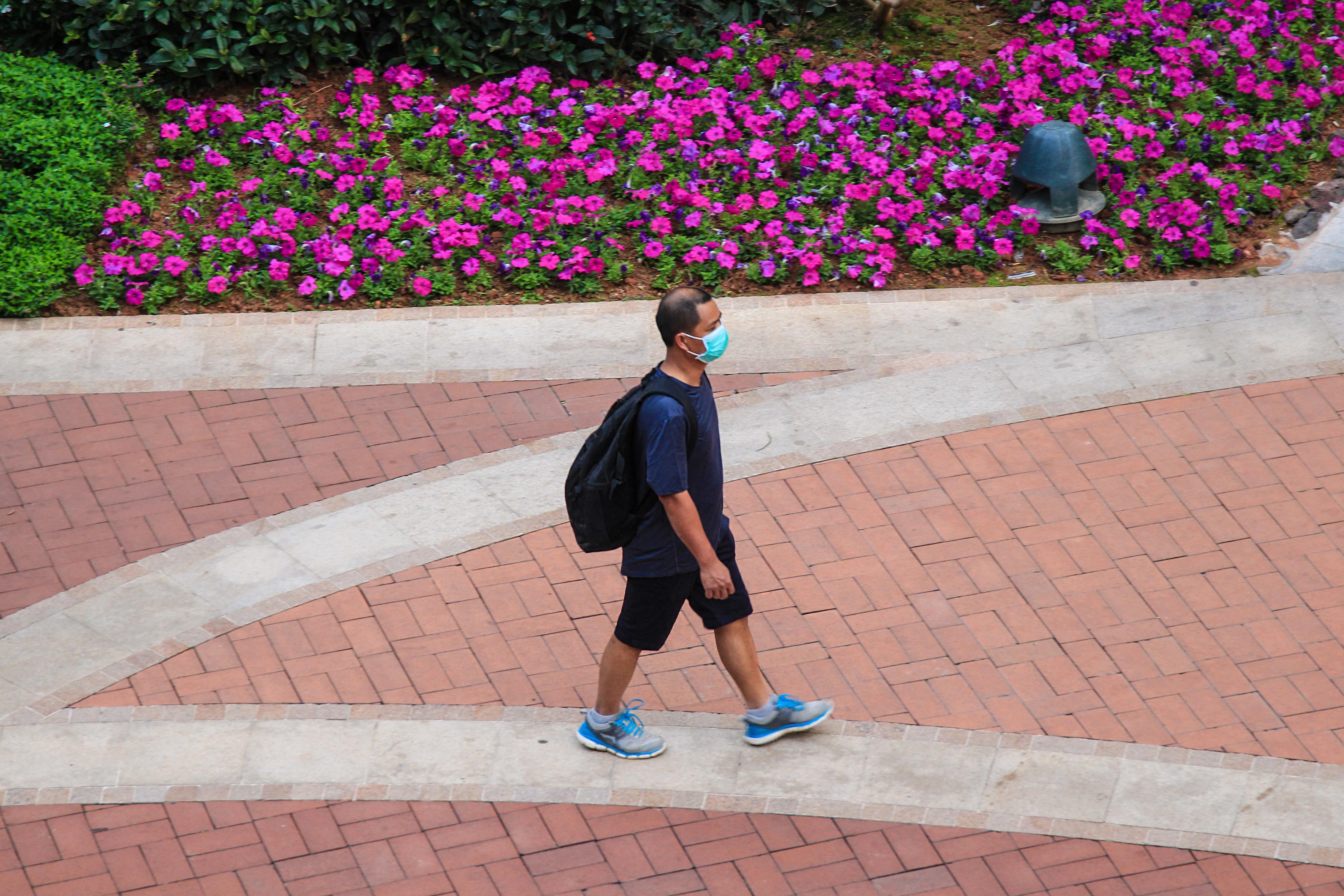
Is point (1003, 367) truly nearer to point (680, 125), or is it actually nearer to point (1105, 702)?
point (1105, 702)

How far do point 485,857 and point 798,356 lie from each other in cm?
318

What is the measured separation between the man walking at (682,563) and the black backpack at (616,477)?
23 millimetres

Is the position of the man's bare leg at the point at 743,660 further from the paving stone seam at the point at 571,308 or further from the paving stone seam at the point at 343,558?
the paving stone seam at the point at 571,308

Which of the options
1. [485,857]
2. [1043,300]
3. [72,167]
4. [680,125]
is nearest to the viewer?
[485,857]

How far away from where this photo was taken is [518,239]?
24.9ft

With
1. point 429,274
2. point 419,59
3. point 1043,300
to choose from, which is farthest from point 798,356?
point 419,59

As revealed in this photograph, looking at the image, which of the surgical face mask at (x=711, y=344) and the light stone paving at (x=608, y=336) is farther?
the light stone paving at (x=608, y=336)

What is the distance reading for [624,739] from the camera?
193 inches

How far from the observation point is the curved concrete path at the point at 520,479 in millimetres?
5367

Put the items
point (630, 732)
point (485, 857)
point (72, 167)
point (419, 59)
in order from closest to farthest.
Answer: point (485, 857) < point (630, 732) < point (72, 167) < point (419, 59)

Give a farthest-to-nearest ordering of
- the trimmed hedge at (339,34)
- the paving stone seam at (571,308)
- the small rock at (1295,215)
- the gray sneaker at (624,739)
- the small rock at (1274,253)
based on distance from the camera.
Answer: the trimmed hedge at (339,34)
the small rock at (1295,215)
the small rock at (1274,253)
the paving stone seam at (571,308)
the gray sneaker at (624,739)

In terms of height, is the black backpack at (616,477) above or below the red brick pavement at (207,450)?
above

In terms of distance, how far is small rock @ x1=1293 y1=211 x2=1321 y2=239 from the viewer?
25.8 ft

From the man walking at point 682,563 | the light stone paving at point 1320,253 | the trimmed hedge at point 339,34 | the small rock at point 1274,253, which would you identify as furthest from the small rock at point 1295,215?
the man walking at point 682,563
